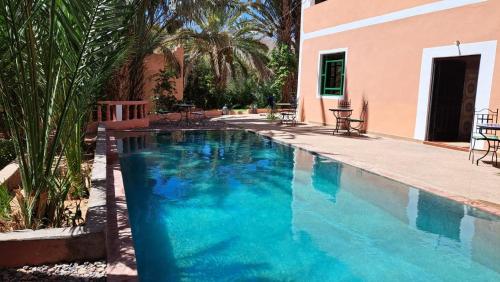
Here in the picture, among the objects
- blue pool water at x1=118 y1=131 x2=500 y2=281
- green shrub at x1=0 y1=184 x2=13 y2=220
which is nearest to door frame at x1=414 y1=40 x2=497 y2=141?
blue pool water at x1=118 y1=131 x2=500 y2=281

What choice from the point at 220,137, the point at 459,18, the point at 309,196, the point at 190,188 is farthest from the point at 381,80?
the point at 190,188

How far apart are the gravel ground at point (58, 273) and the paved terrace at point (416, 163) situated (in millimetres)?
5130

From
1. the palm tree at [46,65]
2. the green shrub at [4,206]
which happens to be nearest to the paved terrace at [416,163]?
the palm tree at [46,65]

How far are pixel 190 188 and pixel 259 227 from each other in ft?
6.86

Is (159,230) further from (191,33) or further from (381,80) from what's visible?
(191,33)

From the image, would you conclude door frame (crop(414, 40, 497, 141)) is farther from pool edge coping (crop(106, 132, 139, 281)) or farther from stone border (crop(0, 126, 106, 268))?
stone border (crop(0, 126, 106, 268))

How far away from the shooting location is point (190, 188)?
704 centimetres

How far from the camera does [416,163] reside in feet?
27.4

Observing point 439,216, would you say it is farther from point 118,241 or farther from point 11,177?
point 11,177

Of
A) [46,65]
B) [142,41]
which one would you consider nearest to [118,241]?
[46,65]

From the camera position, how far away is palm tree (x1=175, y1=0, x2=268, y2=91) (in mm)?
21109

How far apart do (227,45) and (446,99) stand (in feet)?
43.0

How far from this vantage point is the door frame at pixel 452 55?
9.45 m

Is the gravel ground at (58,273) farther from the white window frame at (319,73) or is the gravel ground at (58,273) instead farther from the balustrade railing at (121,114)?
the white window frame at (319,73)
